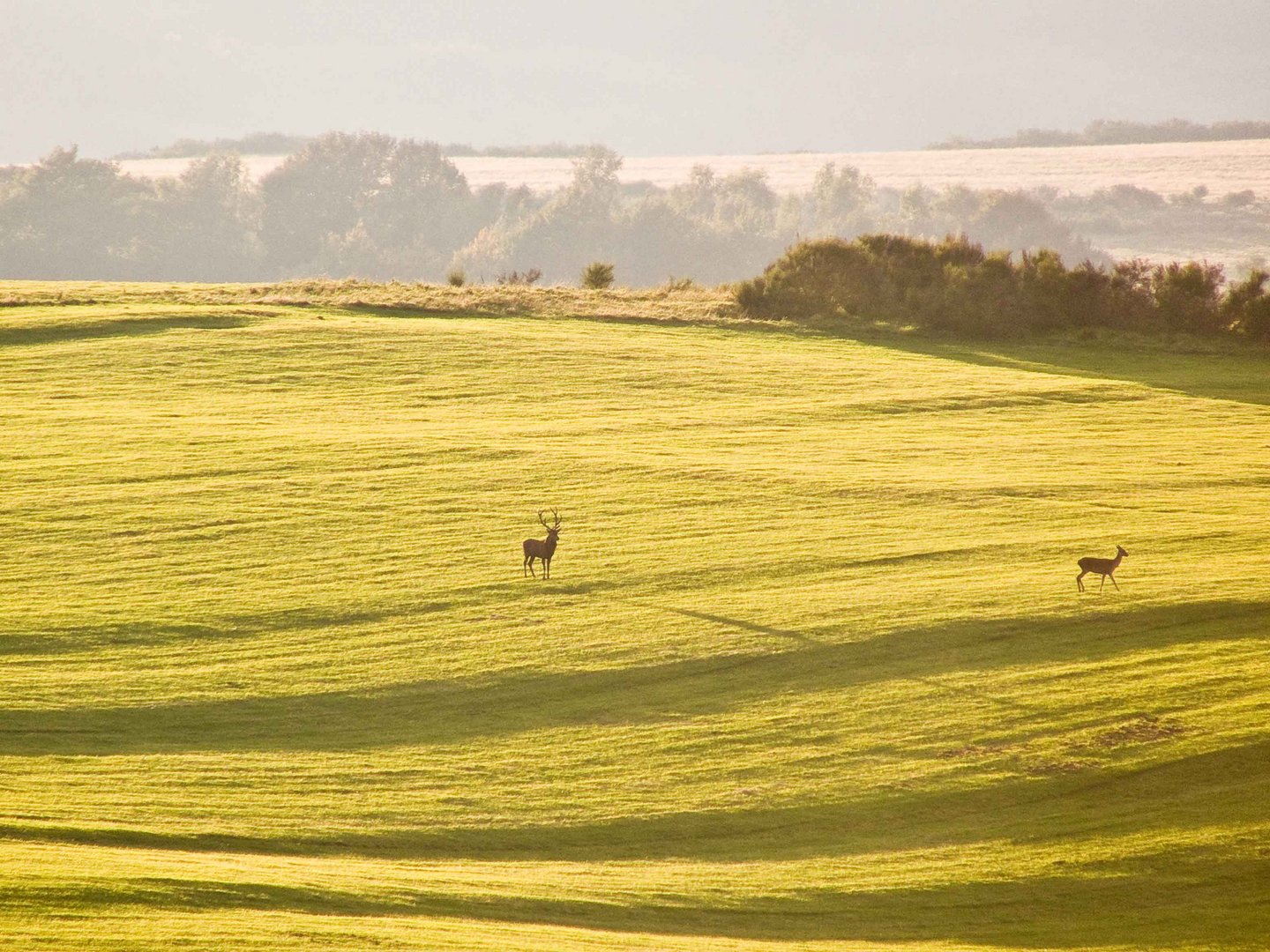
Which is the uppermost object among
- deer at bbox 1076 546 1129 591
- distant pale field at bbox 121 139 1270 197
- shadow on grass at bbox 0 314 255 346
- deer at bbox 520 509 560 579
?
distant pale field at bbox 121 139 1270 197

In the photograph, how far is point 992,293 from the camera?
58781 mm

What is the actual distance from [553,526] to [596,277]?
39.9 m

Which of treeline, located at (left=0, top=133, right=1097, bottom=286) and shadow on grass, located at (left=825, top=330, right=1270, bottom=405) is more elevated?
treeline, located at (left=0, top=133, right=1097, bottom=286)

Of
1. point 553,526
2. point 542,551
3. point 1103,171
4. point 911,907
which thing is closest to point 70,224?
point 553,526

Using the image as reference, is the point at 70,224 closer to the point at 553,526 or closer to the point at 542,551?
the point at 553,526

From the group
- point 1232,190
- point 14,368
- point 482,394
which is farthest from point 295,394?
point 1232,190

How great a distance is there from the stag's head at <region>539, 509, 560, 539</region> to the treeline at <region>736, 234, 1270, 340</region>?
3158 cm

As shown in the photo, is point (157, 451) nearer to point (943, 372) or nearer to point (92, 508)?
point (92, 508)

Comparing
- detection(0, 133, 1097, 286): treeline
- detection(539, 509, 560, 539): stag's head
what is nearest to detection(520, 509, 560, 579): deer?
detection(539, 509, 560, 539): stag's head

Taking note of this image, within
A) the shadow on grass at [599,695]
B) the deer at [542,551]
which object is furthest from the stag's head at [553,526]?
the shadow on grass at [599,695]

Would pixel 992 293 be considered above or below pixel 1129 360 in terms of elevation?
above

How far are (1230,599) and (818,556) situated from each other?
827 cm

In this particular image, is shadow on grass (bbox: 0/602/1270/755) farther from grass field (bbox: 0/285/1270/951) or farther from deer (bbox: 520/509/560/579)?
deer (bbox: 520/509/560/579)

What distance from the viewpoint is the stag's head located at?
2605cm
